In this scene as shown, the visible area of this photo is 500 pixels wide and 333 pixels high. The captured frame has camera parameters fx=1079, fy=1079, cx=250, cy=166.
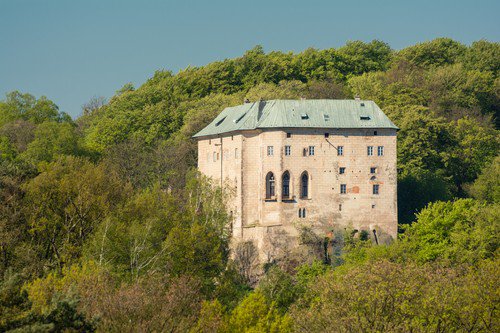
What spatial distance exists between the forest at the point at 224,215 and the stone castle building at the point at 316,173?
177cm

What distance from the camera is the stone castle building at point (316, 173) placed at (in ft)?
259

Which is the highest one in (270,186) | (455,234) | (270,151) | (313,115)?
(313,115)

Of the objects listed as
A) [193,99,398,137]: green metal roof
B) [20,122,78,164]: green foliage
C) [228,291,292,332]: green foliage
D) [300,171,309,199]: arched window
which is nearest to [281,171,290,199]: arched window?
[300,171,309,199]: arched window

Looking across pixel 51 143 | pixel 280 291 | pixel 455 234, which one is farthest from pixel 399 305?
pixel 51 143

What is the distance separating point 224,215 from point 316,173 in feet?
24.5

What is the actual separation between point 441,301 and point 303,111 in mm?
38474

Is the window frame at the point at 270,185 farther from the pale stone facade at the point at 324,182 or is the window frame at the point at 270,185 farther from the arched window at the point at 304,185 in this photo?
the arched window at the point at 304,185

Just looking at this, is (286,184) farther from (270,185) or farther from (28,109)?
(28,109)

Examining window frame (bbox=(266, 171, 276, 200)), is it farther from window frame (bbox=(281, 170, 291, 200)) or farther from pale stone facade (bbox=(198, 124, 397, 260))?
window frame (bbox=(281, 170, 291, 200))

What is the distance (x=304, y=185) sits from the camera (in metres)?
79.7

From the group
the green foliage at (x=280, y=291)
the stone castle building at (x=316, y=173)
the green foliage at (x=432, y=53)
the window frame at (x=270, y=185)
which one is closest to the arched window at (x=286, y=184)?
the stone castle building at (x=316, y=173)

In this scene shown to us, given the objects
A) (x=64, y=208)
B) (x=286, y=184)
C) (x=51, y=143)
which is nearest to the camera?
(x=64, y=208)

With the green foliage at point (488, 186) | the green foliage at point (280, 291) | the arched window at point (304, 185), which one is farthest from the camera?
the green foliage at point (488, 186)

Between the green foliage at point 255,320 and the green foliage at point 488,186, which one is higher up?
the green foliage at point 488,186
